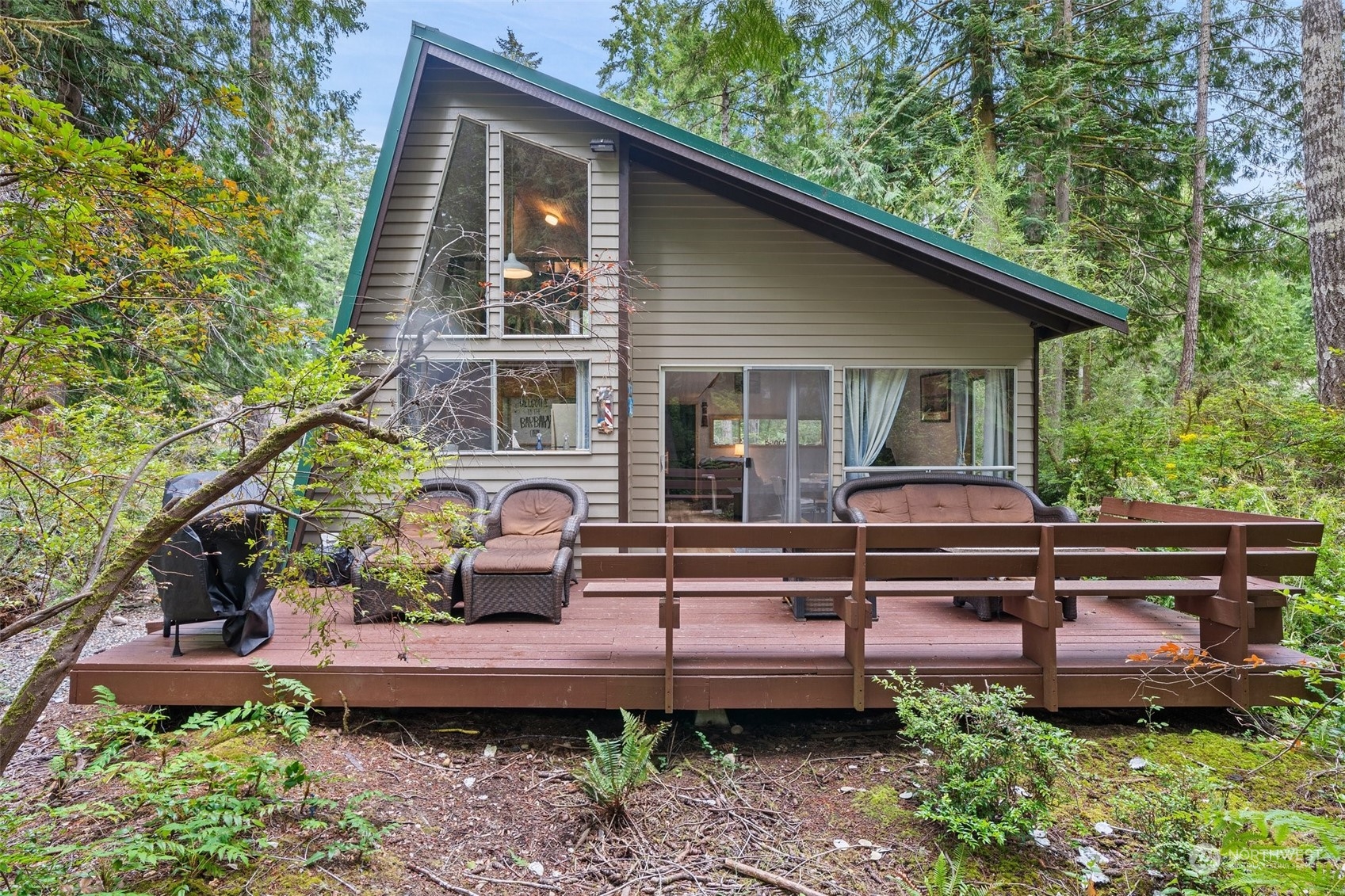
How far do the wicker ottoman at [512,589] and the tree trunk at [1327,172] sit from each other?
715cm

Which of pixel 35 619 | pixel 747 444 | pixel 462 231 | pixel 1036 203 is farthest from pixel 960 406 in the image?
pixel 35 619

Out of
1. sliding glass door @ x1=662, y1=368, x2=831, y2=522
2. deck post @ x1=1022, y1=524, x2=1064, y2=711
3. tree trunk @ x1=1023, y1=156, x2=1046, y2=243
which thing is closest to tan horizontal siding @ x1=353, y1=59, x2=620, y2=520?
sliding glass door @ x1=662, y1=368, x2=831, y2=522

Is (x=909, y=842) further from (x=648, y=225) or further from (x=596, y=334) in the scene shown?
(x=648, y=225)

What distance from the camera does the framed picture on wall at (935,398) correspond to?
654 centimetres

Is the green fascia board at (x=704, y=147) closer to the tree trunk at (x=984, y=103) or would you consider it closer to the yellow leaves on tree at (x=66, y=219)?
the yellow leaves on tree at (x=66, y=219)

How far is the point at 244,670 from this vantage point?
353cm

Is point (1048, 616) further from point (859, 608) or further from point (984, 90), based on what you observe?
point (984, 90)

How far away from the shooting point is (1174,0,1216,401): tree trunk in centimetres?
934

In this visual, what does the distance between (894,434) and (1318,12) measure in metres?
5.44

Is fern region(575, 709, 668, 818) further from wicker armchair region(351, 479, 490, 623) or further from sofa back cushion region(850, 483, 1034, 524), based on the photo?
sofa back cushion region(850, 483, 1034, 524)

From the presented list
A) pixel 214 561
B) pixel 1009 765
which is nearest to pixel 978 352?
pixel 1009 765

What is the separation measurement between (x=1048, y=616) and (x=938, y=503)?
252 cm

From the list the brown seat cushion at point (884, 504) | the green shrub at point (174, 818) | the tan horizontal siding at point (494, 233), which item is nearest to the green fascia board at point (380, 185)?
the tan horizontal siding at point (494, 233)

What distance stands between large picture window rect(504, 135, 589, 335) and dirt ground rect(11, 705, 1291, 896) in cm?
343
